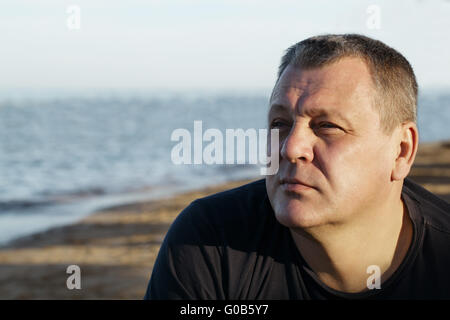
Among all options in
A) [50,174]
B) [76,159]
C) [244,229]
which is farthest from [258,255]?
[76,159]

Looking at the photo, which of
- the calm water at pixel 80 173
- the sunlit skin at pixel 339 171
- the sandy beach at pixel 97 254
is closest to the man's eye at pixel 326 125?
the sunlit skin at pixel 339 171

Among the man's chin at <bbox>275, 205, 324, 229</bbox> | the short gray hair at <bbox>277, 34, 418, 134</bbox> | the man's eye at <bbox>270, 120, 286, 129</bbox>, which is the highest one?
the short gray hair at <bbox>277, 34, 418, 134</bbox>

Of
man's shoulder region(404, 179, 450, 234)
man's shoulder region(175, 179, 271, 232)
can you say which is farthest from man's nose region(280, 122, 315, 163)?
man's shoulder region(404, 179, 450, 234)

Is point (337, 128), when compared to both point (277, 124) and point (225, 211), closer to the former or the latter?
point (277, 124)

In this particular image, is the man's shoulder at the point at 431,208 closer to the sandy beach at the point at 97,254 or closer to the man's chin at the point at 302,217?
the man's chin at the point at 302,217

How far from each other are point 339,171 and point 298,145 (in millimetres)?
196

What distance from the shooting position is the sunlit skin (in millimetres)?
2307

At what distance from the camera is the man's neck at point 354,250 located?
2.48 meters

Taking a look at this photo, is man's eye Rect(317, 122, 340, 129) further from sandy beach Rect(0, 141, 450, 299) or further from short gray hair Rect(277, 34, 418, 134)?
sandy beach Rect(0, 141, 450, 299)

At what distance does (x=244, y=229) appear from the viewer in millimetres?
2578

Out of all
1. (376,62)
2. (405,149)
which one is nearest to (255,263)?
(405,149)

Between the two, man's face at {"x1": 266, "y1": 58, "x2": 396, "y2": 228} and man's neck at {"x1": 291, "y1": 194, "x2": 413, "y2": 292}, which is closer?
man's face at {"x1": 266, "y1": 58, "x2": 396, "y2": 228}

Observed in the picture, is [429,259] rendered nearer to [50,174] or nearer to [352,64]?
[352,64]

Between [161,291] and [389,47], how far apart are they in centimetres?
148
